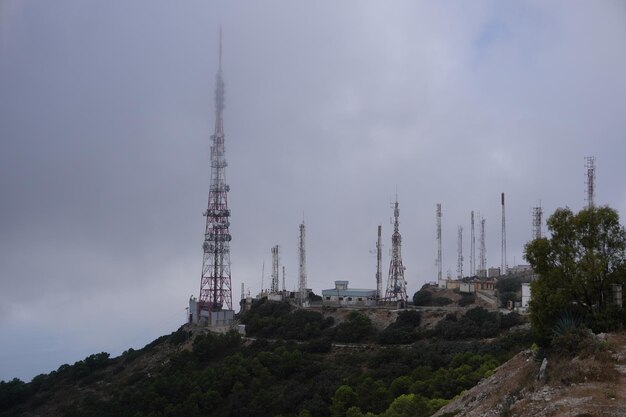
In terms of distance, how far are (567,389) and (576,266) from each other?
6.93 metres

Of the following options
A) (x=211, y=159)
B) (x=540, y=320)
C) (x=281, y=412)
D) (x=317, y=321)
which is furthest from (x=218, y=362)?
(x=540, y=320)

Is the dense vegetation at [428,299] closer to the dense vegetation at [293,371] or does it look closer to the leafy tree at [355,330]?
the dense vegetation at [293,371]

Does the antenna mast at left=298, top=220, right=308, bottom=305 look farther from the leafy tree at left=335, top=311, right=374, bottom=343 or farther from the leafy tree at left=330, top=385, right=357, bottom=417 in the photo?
the leafy tree at left=330, top=385, right=357, bottom=417

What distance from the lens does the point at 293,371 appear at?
153 ft

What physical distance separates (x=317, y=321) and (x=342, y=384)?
19211 millimetres

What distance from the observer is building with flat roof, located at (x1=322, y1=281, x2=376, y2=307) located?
65625 mm

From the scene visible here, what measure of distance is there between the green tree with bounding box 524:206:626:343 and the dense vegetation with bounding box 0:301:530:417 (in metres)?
7.85

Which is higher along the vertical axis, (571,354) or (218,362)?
(571,354)

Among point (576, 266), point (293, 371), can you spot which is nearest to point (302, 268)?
point (293, 371)

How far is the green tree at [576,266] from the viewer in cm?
2139

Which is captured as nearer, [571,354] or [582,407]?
[582,407]

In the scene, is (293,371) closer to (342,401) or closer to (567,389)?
(342,401)

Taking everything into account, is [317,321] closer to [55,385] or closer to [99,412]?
[99,412]

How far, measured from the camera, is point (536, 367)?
1888cm
